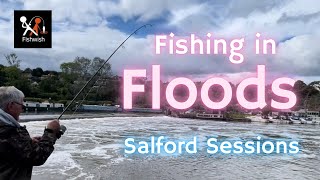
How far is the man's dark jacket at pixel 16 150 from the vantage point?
173 centimetres

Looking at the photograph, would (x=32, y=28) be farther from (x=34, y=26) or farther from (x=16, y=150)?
(x=16, y=150)

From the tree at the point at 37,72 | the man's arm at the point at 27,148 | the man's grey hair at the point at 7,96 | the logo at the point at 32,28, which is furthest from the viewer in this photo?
the tree at the point at 37,72

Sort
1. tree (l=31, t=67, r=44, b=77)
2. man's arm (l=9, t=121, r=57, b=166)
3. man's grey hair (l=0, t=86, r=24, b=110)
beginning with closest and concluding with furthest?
man's arm (l=9, t=121, r=57, b=166) < man's grey hair (l=0, t=86, r=24, b=110) < tree (l=31, t=67, r=44, b=77)

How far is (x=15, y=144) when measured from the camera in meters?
1.72

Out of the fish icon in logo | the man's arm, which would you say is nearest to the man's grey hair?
the man's arm

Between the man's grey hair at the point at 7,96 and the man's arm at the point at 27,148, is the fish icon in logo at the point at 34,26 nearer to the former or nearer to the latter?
the man's grey hair at the point at 7,96

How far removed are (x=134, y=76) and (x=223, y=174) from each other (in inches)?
262

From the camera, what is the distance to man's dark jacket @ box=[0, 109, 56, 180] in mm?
1727

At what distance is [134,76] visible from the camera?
503cm

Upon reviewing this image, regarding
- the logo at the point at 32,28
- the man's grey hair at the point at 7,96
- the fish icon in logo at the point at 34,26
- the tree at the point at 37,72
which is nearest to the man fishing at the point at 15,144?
the man's grey hair at the point at 7,96

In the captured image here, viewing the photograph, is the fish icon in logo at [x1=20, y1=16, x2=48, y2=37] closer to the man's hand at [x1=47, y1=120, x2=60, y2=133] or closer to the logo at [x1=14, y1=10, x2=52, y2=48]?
the logo at [x1=14, y1=10, x2=52, y2=48]

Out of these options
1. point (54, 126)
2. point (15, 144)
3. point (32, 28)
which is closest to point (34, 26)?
point (32, 28)

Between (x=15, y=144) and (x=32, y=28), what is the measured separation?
20.8 feet

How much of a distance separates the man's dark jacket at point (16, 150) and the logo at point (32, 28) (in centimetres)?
570
